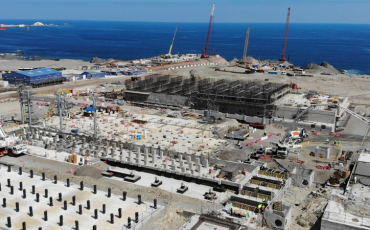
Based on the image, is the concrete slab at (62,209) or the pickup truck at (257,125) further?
the pickup truck at (257,125)

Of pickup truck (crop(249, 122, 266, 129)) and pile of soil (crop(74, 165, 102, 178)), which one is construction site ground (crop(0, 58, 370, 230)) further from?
pickup truck (crop(249, 122, 266, 129))

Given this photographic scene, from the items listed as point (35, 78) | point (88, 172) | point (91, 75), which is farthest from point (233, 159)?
point (91, 75)

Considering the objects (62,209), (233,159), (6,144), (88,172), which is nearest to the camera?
(62,209)

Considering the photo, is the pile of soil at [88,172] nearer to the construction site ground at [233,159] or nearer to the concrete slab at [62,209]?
the construction site ground at [233,159]

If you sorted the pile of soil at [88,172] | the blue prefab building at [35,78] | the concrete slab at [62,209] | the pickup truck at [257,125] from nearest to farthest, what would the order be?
the concrete slab at [62,209] → the pile of soil at [88,172] → the pickup truck at [257,125] → the blue prefab building at [35,78]

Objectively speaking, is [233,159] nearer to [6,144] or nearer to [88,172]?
[88,172]

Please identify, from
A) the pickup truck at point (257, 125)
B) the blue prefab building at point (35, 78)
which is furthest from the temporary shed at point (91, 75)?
the pickup truck at point (257, 125)
